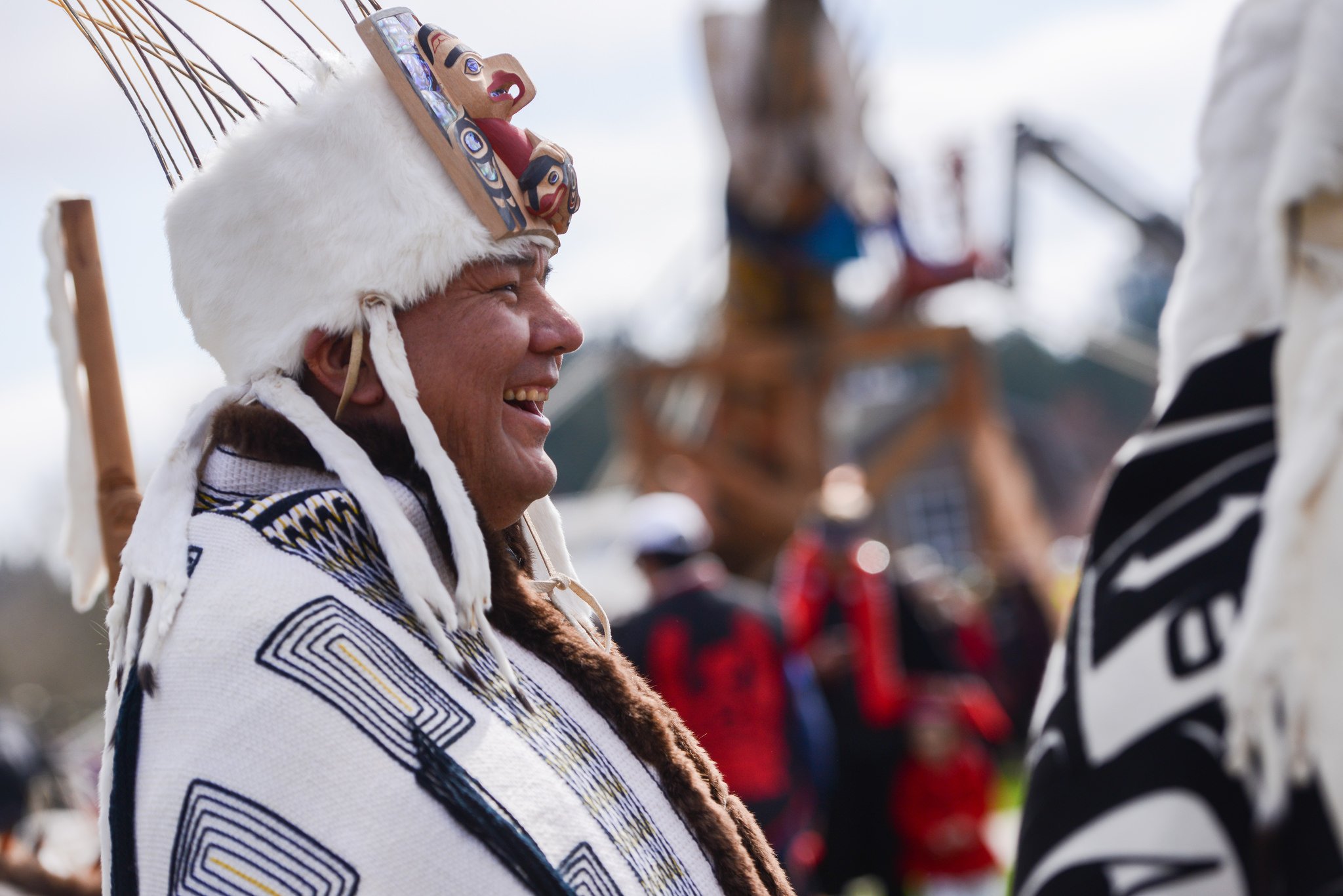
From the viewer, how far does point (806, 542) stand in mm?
6352

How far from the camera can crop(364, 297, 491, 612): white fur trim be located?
4.95 ft

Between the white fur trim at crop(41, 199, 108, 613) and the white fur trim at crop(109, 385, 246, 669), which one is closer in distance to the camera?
the white fur trim at crop(109, 385, 246, 669)

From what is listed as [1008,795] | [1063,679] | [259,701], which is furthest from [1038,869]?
[1008,795]

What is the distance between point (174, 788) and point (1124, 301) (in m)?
45.5

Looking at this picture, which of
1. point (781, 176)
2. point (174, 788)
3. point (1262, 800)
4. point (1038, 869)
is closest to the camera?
point (1262, 800)

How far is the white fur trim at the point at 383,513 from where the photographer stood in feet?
4.80

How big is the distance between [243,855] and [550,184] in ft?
2.82

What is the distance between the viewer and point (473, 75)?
169 cm

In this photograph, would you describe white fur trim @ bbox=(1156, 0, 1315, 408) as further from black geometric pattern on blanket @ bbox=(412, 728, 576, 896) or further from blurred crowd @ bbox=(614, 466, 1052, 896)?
blurred crowd @ bbox=(614, 466, 1052, 896)

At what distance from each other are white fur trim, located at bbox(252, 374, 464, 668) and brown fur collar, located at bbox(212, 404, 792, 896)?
0.03 metres

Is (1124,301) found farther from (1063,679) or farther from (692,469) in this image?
(1063,679)

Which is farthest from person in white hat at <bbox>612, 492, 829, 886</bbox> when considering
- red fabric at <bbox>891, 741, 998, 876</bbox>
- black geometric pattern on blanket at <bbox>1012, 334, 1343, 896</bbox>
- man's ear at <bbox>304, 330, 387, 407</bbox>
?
black geometric pattern on blanket at <bbox>1012, 334, 1343, 896</bbox>

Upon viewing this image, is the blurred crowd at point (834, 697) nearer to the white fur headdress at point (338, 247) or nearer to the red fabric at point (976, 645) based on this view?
the red fabric at point (976, 645)

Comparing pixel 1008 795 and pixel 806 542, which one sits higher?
pixel 806 542
